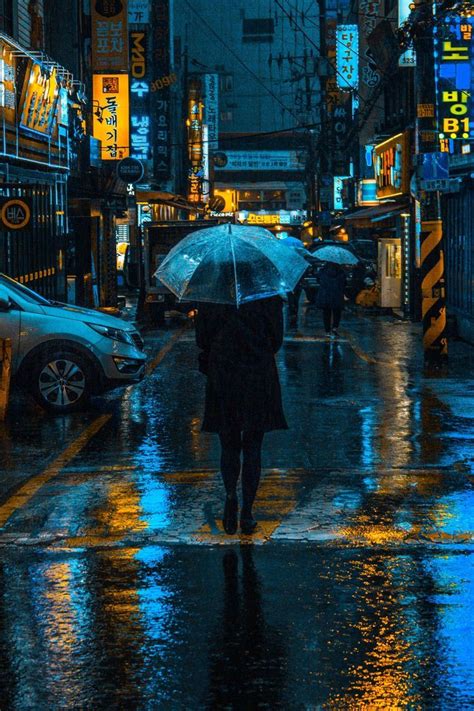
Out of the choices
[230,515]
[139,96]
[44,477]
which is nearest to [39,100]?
[44,477]

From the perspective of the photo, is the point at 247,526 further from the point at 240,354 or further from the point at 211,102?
the point at 211,102

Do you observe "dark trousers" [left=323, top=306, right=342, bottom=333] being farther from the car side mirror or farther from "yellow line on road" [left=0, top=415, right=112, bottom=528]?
"yellow line on road" [left=0, top=415, right=112, bottom=528]

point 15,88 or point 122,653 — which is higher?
point 15,88

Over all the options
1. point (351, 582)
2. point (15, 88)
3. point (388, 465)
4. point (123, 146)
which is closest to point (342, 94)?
point (123, 146)

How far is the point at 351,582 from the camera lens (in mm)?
6750

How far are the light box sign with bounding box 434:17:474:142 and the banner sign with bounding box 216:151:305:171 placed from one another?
323ft

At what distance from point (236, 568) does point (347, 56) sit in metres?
47.0

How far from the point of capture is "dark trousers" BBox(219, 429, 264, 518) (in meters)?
7.78

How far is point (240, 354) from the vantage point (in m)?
7.72

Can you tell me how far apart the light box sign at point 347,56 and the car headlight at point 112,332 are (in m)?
38.4

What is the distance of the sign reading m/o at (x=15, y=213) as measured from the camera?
62.9 ft

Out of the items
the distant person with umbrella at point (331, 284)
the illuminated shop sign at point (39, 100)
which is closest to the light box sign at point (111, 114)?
the illuminated shop sign at point (39, 100)

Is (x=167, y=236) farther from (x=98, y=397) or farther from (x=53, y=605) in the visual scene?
(x=53, y=605)

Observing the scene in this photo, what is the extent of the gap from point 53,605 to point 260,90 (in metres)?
119
